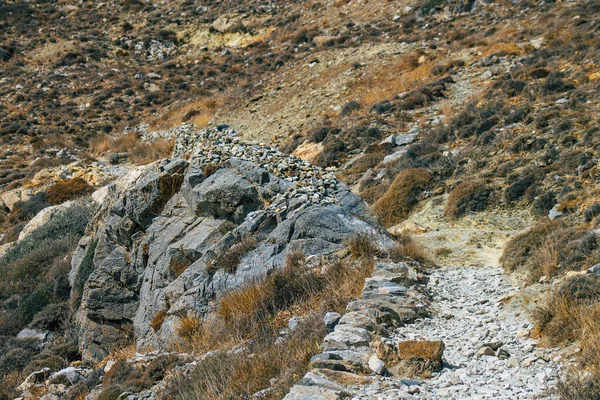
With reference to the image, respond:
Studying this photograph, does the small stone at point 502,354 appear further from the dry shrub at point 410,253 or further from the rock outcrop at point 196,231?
the rock outcrop at point 196,231

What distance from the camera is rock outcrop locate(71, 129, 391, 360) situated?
354 inches

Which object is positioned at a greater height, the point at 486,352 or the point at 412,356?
the point at 412,356

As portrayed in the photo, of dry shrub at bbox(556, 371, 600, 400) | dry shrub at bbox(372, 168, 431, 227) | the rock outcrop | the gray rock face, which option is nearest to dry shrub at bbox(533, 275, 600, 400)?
dry shrub at bbox(556, 371, 600, 400)

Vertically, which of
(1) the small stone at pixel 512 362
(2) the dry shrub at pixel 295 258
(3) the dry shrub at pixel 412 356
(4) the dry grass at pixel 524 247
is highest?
(3) the dry shrub at pixel 412 356

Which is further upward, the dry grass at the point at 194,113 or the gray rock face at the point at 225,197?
the gray rock face at the point at 225,197

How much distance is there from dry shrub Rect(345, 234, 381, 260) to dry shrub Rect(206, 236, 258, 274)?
1723 millimetres

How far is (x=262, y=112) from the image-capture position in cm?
2586

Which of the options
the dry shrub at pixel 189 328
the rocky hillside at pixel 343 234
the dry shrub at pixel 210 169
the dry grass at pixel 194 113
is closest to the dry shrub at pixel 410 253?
the rocky hillside at pixel 343 234

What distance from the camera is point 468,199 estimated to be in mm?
12422

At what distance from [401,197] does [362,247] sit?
18.4 ft

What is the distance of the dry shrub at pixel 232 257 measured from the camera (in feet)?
29.7

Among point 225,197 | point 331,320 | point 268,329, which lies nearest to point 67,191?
point 225,197

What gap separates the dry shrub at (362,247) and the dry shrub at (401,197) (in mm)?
4675

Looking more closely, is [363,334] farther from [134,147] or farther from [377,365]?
[134,147]
